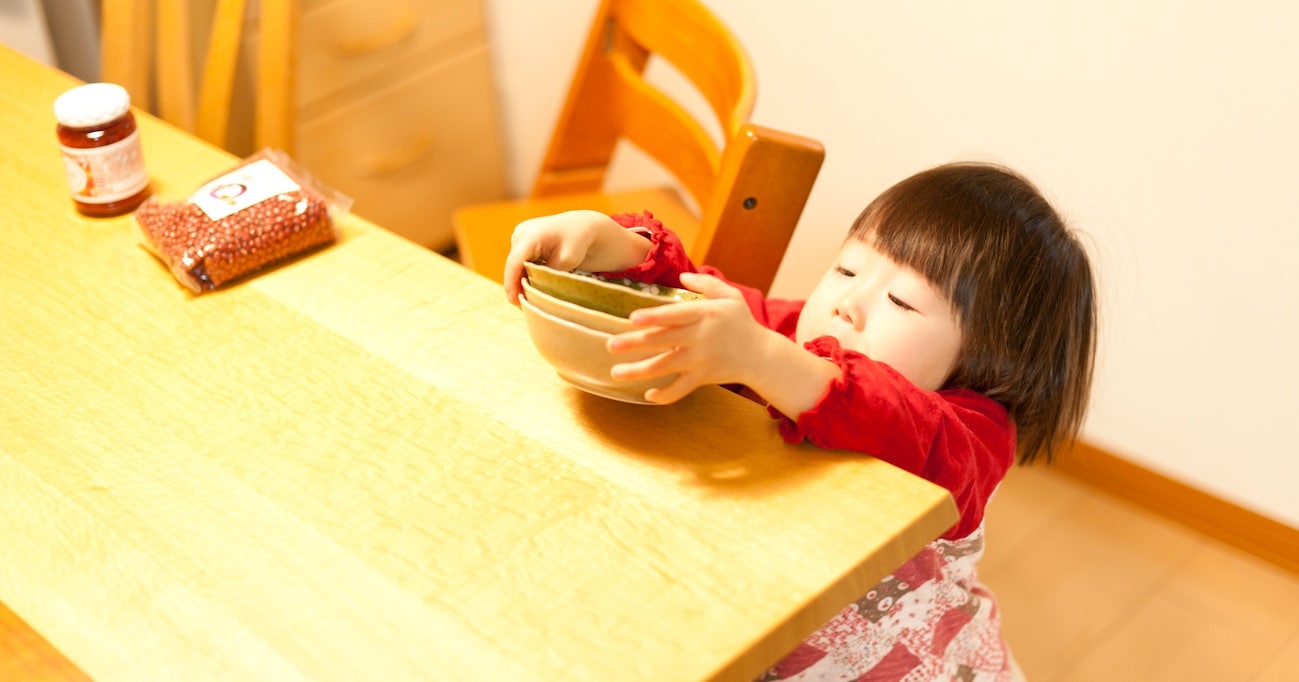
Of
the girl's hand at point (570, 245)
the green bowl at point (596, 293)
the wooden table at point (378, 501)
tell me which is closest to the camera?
the wooden table at point (378, 501)

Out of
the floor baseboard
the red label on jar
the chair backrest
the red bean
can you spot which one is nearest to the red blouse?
the chair backrest

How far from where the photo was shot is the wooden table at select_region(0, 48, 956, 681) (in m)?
0.64

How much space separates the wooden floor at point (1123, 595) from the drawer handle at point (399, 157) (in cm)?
127

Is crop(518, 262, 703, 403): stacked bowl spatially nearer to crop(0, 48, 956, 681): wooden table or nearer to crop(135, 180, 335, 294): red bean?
crop(0, 48, 956, 681): wooden table

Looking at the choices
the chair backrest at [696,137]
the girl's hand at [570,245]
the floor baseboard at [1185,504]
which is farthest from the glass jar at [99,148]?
the floor baseboard at [1185,504]

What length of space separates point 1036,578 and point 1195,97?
2.34 feet

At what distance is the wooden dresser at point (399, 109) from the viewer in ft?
6.92

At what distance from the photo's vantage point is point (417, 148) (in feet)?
7.73

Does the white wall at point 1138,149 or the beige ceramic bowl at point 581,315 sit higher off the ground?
the beige ceramic bowl at point 581,315

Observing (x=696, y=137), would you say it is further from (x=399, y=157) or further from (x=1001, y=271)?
(x=399, y=157)

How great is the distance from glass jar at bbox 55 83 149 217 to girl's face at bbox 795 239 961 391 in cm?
61

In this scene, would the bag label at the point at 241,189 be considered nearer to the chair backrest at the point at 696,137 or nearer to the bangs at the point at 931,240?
the chair backrest at the point at 696,137

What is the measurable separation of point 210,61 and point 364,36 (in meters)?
0.56

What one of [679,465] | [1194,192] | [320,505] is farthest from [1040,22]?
[320,505]
